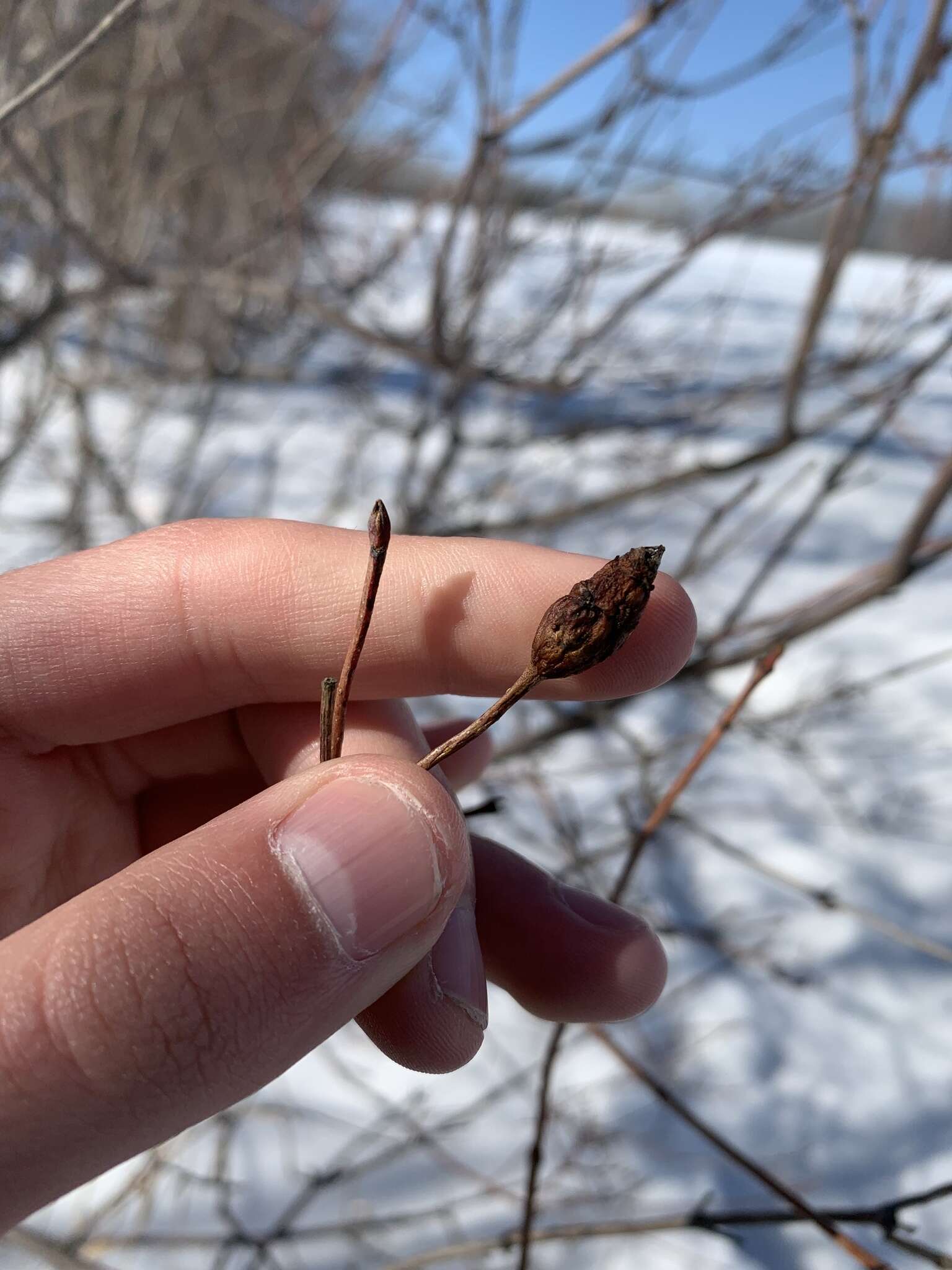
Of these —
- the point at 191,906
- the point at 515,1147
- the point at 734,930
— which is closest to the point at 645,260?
the point at 734,930

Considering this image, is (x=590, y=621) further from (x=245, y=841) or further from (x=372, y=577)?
(x=245, y=841)

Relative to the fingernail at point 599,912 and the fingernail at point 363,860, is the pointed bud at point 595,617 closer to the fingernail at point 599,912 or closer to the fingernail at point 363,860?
the fingernail at point 363,860

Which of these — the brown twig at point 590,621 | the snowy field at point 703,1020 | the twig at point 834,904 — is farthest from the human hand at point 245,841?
the snowy field at point 703,1020

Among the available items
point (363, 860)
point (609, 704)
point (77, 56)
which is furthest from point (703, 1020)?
point (77, 56)

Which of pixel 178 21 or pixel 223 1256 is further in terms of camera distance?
pixel 178 21

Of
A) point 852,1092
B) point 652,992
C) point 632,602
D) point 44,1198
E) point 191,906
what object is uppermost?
point 632,602

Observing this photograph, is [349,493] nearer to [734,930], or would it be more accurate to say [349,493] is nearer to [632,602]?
[734,930]
